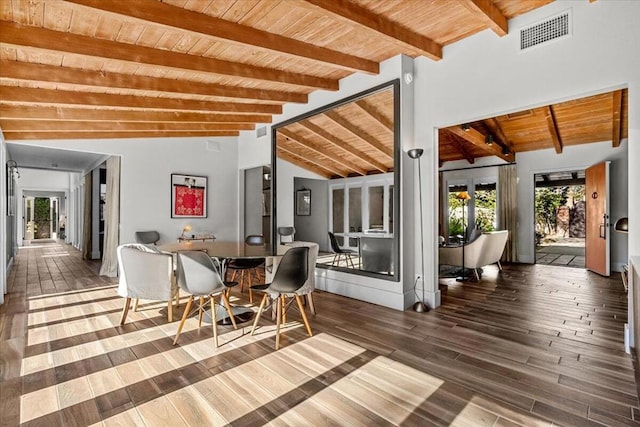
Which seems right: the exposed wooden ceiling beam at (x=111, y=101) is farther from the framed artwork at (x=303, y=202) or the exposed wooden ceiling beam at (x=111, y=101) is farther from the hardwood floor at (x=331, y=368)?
the hardwood floor at (x=331, y=368)

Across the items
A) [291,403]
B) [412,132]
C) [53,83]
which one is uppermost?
[53,83]

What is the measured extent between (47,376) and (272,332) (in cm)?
165

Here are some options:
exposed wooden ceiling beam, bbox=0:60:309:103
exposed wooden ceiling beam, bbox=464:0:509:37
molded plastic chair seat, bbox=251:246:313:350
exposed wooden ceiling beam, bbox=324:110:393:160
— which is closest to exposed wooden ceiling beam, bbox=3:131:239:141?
exposed wooden ceiling beam, bbox=0:60:309:103

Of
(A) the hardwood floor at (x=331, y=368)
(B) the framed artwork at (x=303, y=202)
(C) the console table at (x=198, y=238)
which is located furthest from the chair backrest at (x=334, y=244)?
(C) the console table at (x=198, y=238)

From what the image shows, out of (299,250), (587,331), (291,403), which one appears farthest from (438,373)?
(587,331)

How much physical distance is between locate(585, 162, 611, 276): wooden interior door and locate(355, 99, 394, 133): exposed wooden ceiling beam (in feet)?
16.2

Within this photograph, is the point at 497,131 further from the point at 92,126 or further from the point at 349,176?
the point at 92,126

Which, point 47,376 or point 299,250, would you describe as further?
point 299,250

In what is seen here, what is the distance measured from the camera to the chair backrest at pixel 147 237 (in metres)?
5.86

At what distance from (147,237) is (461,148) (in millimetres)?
6953

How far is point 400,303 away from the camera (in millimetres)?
3756

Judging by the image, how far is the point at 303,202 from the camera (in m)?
5.24

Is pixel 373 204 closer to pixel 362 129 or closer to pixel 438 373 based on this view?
pixel 362 129

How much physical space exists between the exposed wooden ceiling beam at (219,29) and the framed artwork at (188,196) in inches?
163
